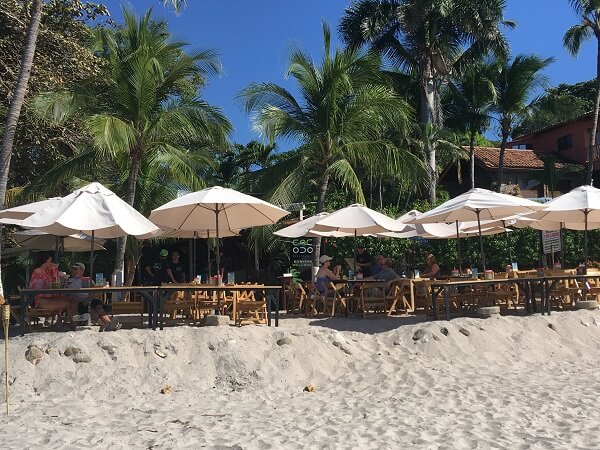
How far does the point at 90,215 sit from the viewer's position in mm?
7746

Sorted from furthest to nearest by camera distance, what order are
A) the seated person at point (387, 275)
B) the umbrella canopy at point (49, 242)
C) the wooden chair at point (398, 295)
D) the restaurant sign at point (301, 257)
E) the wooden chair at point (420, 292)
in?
the restaurant sign at point (301, 257)
the umbrella canopy at point (49, 242)
the seated person at point (387, 275)
the wooden chair at point (398, 295)
the wooden chair at point (420, 292)

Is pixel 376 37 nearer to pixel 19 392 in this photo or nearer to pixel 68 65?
pixel 68 65

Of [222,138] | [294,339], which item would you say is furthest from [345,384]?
[222,138]

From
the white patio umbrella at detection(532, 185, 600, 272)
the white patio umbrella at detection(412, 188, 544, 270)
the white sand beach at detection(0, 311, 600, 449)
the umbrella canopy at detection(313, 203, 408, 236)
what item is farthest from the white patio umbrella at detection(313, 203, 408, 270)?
the white patio umbrella at detection(532, 185, 600, 272)

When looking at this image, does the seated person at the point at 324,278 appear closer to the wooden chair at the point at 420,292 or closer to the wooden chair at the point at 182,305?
the wooden chair at the point at 420,292

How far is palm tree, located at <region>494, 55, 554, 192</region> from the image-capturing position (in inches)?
1031

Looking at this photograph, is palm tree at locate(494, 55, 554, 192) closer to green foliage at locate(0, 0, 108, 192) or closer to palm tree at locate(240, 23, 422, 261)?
palm tree at locate(240, 23, 422, 261)

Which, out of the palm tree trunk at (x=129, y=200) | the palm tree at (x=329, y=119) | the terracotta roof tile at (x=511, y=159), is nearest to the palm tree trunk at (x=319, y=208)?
the palm tree at (x=329, y=119)

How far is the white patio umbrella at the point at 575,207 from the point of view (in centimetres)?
978

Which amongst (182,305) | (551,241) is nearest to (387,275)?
(182,305)

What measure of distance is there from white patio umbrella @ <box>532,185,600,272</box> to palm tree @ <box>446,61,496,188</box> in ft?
50.4

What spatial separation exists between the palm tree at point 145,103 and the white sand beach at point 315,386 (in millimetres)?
5823

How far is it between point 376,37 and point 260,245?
10.2 meters

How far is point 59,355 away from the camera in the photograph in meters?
6.61
